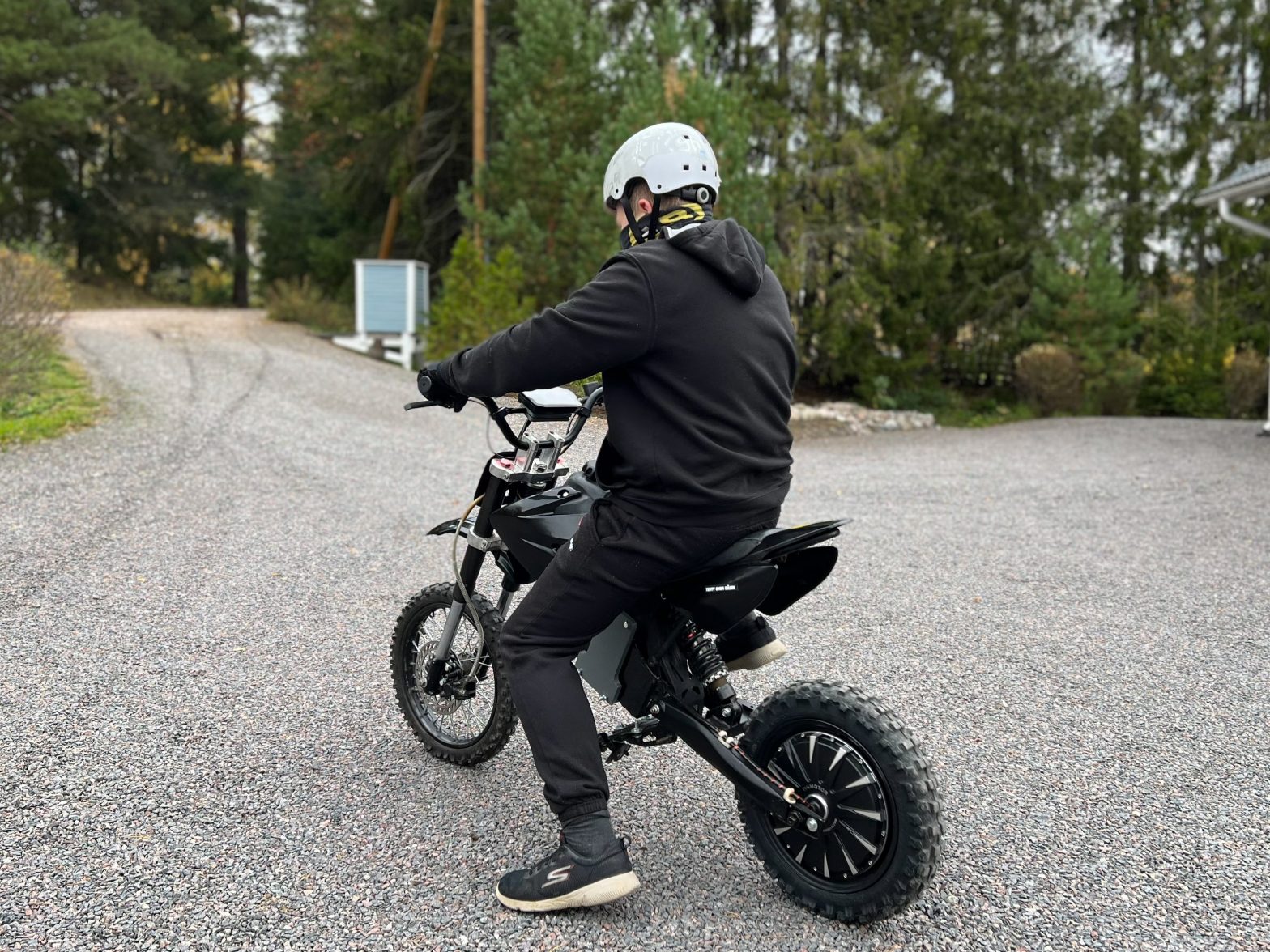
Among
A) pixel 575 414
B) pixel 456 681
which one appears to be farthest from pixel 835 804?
pixel 456 681

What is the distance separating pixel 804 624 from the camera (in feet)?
17.3

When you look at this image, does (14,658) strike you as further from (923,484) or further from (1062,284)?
(1062,284)

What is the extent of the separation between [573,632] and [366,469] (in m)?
6.71

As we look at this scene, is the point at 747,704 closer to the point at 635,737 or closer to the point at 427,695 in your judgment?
the point at 635,737

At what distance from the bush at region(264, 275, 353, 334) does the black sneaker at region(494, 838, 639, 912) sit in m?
21.0

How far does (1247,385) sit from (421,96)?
51.6 ft

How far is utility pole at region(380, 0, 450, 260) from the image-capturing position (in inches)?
838

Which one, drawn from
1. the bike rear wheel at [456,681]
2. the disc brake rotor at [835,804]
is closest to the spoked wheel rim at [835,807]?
the disc brake rotor at [835,804]

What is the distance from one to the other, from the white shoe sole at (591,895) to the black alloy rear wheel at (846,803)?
36cm

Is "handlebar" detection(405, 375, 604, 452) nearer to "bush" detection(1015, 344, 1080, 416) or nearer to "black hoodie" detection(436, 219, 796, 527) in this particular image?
"black hoodie" detection(436, 219, 796, 527)

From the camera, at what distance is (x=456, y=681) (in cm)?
346

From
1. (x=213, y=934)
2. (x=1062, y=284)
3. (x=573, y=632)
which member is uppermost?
(x=1062, y=284)

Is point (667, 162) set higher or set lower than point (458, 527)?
higher

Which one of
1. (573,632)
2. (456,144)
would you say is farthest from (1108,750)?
(456,144)
